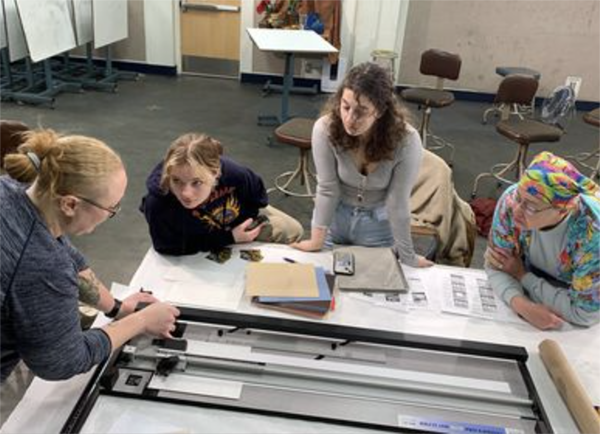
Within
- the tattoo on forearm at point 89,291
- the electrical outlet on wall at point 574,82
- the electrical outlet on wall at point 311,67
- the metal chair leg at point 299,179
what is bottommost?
the metal chair leg at point 299,179

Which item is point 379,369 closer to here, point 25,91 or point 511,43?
point 25,91

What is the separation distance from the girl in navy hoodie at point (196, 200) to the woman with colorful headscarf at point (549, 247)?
783 mm

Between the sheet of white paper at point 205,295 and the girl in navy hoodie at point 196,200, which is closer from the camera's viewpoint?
the sheet of white paper at point 205,295

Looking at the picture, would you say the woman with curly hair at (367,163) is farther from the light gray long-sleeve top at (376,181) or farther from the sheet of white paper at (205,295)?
the sheet of white paper at (205,295)

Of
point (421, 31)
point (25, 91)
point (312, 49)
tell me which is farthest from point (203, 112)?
point (421, 31)

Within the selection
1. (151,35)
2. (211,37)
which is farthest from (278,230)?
(151,35)

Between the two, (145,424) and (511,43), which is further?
(511,43)

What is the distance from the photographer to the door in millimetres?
5727

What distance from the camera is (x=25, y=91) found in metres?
4.90

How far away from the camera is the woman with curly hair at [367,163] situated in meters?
1.64

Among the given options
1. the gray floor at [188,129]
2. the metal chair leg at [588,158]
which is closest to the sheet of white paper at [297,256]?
the gray floor at [188,129]

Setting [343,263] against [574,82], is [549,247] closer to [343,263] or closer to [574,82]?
[343,263]

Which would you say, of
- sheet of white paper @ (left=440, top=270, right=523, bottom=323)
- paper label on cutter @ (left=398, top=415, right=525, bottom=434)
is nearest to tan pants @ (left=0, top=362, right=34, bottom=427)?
paper label on cutter @ (left=398, top=415, right=525, bottom=434)

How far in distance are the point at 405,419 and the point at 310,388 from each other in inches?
8.1
